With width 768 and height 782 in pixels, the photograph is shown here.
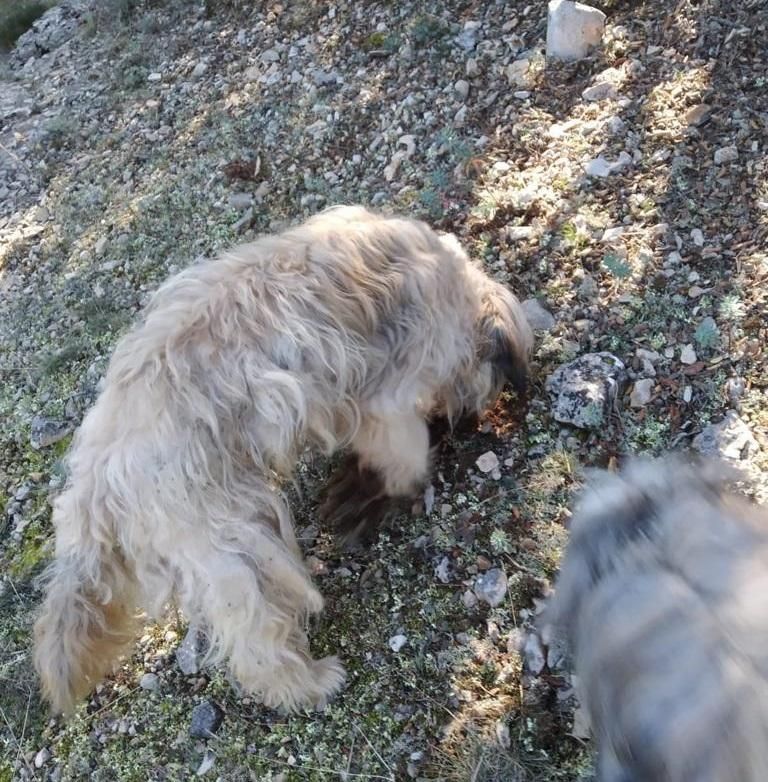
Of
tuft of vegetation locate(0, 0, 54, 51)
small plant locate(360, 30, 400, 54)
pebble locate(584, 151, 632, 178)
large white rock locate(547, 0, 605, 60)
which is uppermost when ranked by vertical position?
tuft of vegetation locate(0, 0, 54, 51)

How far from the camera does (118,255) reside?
16.1ft

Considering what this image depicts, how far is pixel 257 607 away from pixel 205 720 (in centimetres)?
83

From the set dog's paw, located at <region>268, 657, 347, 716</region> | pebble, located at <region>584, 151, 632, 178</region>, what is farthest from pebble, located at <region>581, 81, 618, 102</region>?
dog's paw, located at <region>268, 657, 347, 716</region>

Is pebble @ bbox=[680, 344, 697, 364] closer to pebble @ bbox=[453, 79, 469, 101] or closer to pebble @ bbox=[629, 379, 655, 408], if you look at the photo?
pebble @ bbox=[629, 379, 655, 408]

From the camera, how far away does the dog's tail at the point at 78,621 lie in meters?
2.52

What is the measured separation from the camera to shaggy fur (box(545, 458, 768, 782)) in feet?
3.81

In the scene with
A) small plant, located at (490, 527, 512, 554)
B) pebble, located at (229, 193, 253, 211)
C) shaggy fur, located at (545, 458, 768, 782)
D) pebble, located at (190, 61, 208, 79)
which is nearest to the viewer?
shaggy fur, located at (545, 458, 768, 782)

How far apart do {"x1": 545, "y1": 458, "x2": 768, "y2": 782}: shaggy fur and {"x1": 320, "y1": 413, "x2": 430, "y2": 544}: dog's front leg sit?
52.8 inches

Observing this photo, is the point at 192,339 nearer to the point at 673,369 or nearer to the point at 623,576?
the point at 623,576

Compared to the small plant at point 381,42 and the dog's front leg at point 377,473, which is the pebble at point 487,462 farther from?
the small plant at point 381,42

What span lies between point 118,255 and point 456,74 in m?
2.42

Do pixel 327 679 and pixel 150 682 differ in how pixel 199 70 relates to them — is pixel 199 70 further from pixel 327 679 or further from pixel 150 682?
pixel 327 679

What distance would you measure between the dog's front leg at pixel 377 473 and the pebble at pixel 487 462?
0.80 ft

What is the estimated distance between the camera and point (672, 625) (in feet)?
4.31
